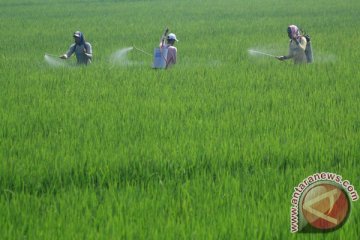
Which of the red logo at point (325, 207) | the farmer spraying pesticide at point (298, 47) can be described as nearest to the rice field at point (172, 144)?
the red logo at point (325, 207)

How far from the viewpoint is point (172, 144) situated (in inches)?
209

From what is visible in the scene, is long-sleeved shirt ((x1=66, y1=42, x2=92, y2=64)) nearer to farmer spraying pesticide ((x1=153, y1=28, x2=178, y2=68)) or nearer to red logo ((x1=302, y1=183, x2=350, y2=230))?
farmer spraying pesticide ((x1=153, y1=28, x2=178, y2=68))

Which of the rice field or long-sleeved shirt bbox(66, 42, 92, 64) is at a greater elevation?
the rice field

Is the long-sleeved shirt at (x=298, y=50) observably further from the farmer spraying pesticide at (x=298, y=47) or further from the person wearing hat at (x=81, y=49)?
the person wearing hat at (x=81, y=49)

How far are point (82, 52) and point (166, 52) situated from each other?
66.3 inches

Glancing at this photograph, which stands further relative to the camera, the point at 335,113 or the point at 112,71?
the point at 112,71

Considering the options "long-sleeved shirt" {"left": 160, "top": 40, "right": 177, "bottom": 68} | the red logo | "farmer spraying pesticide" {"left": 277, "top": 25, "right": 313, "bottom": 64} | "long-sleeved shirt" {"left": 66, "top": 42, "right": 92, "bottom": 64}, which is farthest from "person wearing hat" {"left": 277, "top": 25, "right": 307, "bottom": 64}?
the red logo

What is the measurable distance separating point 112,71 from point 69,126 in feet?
14.2

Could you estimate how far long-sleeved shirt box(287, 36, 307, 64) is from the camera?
1060 cm

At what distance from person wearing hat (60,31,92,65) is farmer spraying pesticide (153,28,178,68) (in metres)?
1.29

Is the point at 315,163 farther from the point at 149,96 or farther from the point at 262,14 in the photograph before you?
the point at 262,14

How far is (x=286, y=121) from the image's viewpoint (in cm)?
622

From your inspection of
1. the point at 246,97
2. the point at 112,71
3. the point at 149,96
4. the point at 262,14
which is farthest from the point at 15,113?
A: the point at 262,14

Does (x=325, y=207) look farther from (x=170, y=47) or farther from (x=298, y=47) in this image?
(x=298, y=47)
